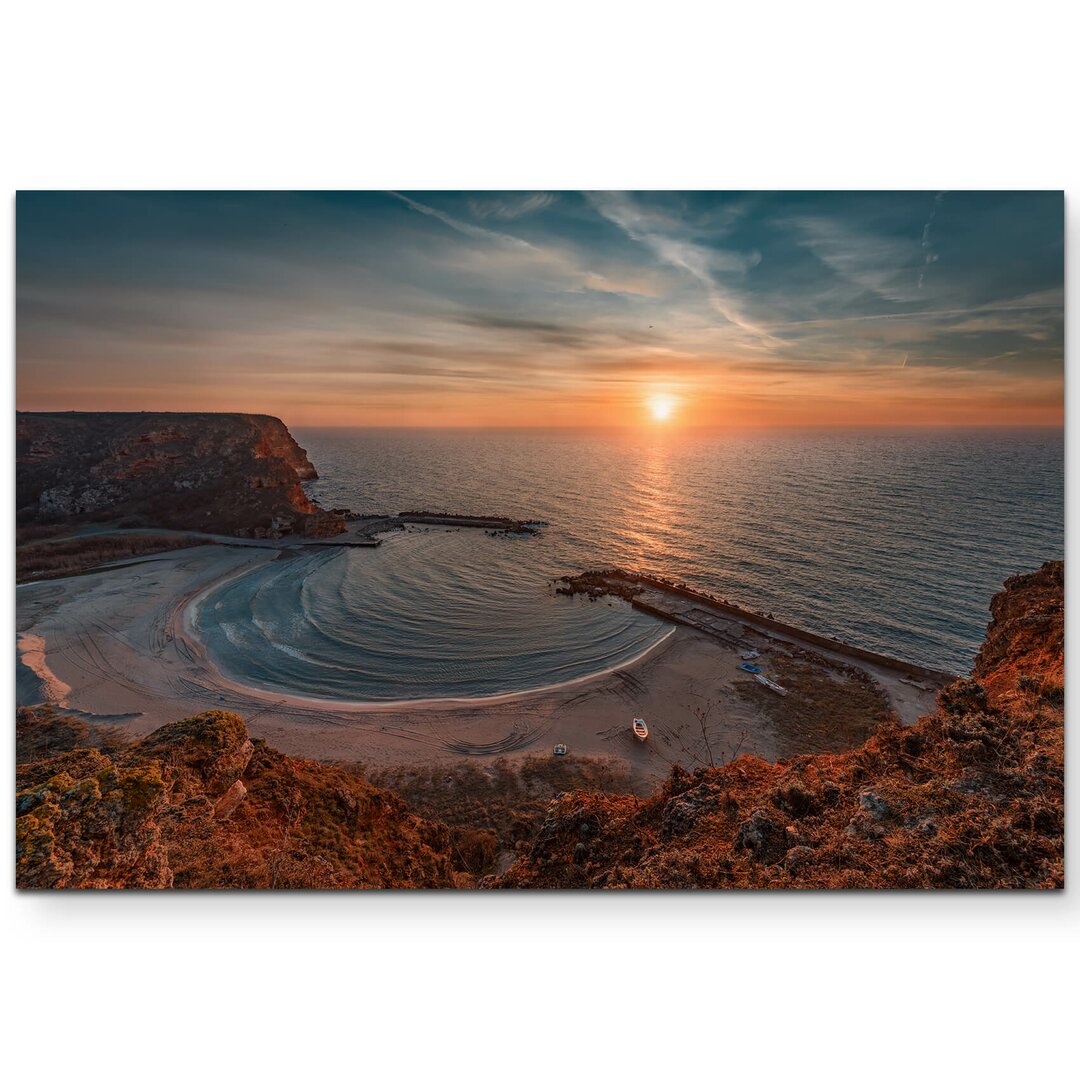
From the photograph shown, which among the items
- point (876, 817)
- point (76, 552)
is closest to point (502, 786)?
point (876, 817)

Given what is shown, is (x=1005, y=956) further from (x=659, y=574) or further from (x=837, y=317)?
(x=659, y=574)

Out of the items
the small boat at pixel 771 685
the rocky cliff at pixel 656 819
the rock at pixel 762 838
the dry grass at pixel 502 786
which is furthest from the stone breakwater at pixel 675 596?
the rock at pixel 762 838

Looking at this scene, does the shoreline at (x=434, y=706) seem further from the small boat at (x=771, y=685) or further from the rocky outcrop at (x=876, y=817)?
the rocky outcrop at (x=876, y=817)

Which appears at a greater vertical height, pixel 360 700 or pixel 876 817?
pixel 876 817

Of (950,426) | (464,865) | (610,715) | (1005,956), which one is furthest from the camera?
(610,715)

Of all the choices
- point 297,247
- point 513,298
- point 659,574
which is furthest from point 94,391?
point 659,574

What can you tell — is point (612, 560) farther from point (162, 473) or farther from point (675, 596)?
point (162, 473)
